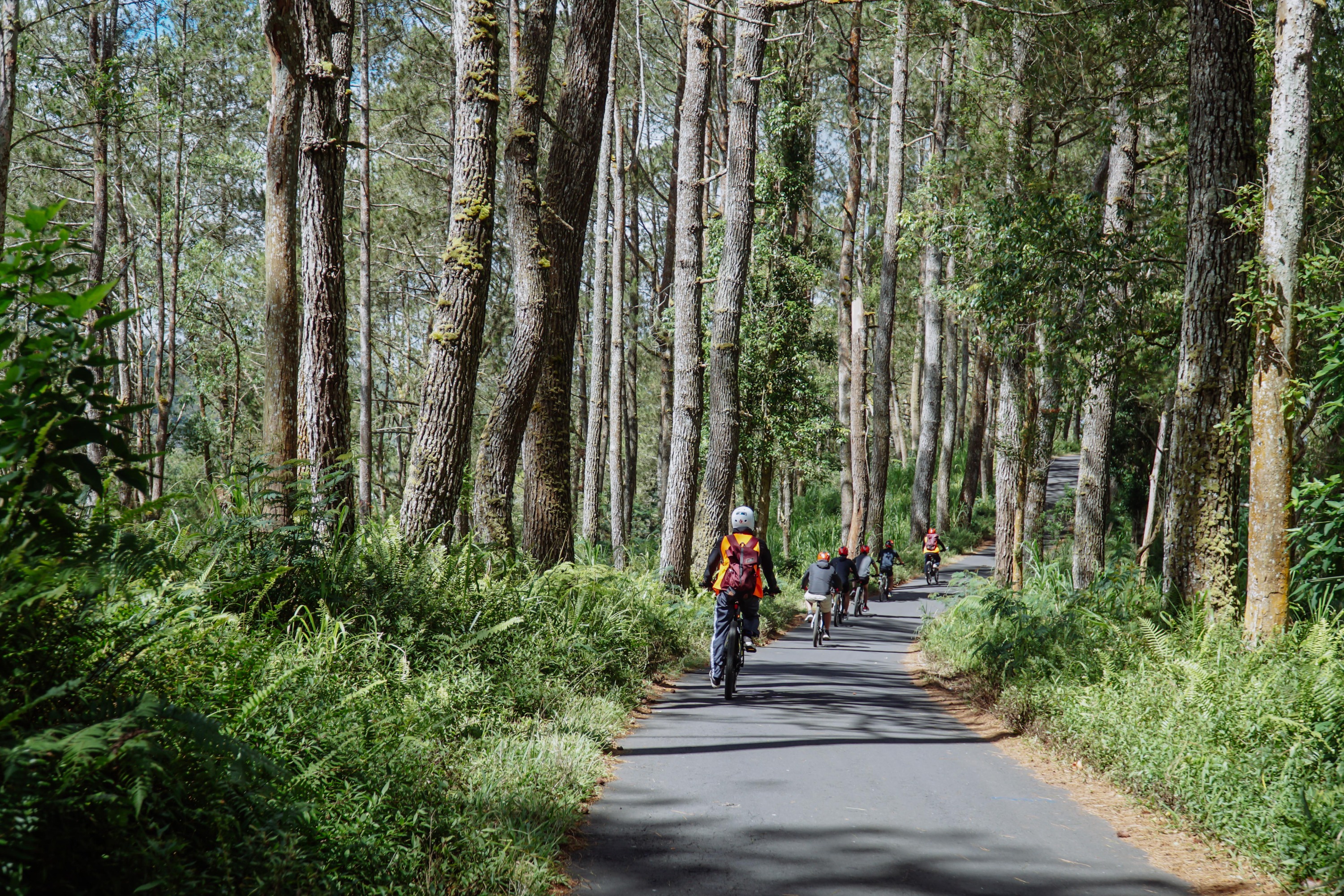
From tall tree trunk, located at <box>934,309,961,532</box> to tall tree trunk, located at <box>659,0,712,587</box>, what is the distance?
16745 millimetres

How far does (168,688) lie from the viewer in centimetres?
370

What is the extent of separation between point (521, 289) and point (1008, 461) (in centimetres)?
1073

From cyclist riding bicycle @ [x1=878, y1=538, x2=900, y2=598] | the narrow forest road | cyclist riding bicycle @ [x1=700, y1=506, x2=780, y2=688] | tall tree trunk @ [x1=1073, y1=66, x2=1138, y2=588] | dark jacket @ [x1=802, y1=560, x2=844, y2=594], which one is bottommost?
cyclist riding bicycle @ [x1=878, y1=538, x2=900, y2=598]

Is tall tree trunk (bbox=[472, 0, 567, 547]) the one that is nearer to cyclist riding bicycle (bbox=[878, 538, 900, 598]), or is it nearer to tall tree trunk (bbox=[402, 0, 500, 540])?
tall tree trunk (bbox=[402, 0, 500, 540])

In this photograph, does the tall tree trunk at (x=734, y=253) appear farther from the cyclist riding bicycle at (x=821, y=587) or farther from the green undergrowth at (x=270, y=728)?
the green undergrowth at (x=270, y=728)

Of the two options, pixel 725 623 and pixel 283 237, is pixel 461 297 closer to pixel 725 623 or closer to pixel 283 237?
pixel 283 237

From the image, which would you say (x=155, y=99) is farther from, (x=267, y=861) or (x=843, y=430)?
(x=267, y=861)

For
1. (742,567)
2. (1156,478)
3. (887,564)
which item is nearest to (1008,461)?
(1156,478)

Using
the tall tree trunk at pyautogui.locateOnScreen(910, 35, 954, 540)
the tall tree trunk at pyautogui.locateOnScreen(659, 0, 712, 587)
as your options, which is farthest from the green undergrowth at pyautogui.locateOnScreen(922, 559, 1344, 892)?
the tall tree trunk at pyautogui.locateOnScreen(910, 35, 954, 540)

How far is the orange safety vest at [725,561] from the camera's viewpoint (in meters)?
9.62

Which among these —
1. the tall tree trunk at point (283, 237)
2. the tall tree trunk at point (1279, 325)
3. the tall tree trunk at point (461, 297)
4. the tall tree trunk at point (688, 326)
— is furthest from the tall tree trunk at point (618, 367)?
the tall tree trunk at point (1279, 325)

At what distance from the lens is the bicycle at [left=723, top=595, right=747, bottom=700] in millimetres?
9102

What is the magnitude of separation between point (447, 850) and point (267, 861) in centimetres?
88

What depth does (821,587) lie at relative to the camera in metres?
14.6
